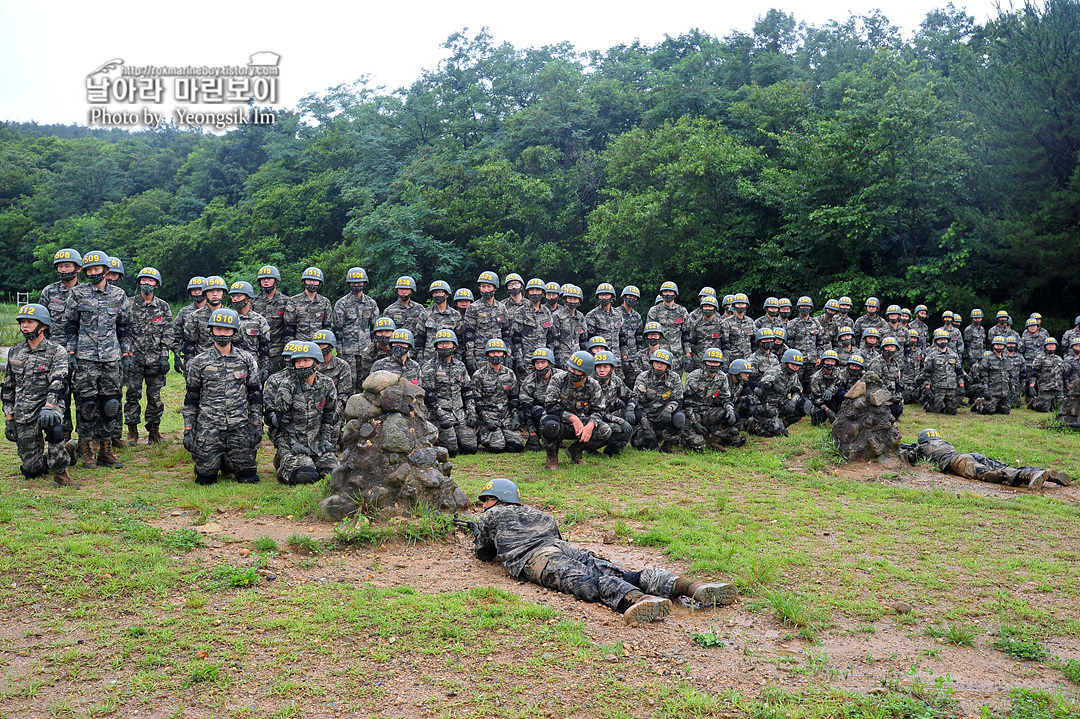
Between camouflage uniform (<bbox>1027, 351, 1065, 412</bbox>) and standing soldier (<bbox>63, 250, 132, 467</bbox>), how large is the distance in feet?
60.4

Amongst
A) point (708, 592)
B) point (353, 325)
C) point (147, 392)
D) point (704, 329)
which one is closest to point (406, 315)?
point (353, 325)

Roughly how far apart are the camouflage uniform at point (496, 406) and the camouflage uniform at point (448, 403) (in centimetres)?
29

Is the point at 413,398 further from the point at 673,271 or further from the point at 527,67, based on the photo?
the point at 527,67

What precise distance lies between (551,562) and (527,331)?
25.2 feet

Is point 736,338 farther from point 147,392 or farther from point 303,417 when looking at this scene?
point 147,392

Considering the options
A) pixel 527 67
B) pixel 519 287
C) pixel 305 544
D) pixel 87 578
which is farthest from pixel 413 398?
pixel 527 67

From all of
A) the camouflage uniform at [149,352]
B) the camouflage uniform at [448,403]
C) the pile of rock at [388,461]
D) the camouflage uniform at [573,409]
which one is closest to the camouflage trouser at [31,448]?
the camouflage uniform at [149,352]

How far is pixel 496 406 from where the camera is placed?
12430mm

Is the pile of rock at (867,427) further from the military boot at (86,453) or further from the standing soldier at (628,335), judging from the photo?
the military boot at (86,453)

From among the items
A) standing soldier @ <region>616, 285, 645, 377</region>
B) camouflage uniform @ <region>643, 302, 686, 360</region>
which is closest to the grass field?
standing soldier @ <region>616, 285, 645, 377</region>

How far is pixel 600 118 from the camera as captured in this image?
110 feet

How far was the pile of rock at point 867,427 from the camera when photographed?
11125 mm

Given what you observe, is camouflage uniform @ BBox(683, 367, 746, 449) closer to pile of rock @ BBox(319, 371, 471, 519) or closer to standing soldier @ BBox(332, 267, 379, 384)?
pile of rock @ BBox(319, 371, 471, 519)

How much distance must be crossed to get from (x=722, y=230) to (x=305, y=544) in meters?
22.1
